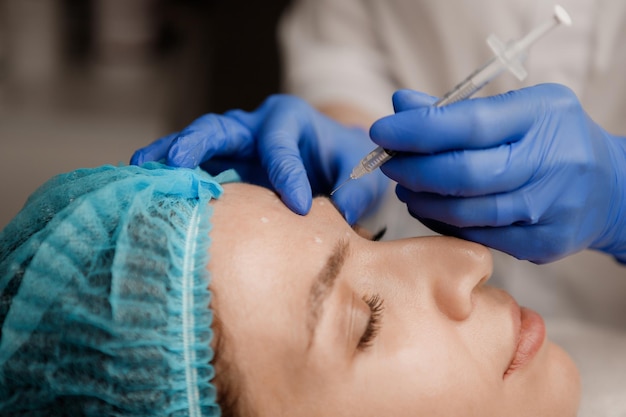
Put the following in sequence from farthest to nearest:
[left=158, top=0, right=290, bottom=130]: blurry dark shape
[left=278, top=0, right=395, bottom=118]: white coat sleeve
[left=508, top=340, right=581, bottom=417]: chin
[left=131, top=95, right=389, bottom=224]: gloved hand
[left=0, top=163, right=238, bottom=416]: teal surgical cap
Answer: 1. [left=158, top=0, right=290, bottom=130]: blurry dark shape
2. [left=278, top=0, right=395, bottom=118]: white coat sleeve
3. [left=131, top=95, right=389, bottom=224]: gloved hand
4. [left=508, top=340, right=581, bottom=417]: chin
5. [left=0, top=163, right=238, bottom=416]: teal surgical cap

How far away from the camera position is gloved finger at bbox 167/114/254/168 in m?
1.02

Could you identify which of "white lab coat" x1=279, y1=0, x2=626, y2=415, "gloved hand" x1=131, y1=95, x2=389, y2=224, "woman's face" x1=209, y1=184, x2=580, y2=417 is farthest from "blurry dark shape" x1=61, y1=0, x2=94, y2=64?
"woman's face" x1=209, y1=184, x2=580, y2=417

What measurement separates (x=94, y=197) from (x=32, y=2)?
210 centimetres

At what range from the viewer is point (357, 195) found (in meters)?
1.16

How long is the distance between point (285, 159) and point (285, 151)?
0.13 feet

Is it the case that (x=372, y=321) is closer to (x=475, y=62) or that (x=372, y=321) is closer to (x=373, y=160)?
(x=373, y=160)

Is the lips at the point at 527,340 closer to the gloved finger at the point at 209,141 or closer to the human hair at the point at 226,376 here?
the human hair at the point at 226,376

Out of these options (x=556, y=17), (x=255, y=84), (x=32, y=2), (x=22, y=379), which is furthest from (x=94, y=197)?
(x=32, y=2)

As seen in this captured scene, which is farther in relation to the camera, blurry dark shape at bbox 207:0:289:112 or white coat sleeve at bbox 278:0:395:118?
blurry dark shape at bbox 207:0:289:112

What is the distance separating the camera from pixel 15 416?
848 millimetres

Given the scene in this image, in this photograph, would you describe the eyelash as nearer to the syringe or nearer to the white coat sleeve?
the syringe

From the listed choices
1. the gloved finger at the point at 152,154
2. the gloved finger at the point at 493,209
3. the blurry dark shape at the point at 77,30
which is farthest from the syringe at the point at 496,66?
the blurry dark shape at the point at 77,30

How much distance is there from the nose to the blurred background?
1.41 metres

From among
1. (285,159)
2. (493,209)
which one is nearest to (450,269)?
(493,209)
